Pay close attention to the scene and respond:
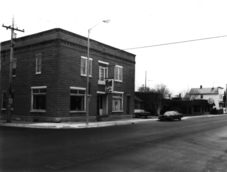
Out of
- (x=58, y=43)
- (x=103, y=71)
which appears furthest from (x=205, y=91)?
(x=58, y=43)

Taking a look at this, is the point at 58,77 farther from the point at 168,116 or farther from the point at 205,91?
the point at 205,91

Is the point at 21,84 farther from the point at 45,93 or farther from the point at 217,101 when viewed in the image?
the point at 217,101

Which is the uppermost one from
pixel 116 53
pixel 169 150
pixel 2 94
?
pixel 116 53

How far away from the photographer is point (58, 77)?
24.2 metres

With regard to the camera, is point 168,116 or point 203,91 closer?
point 168,116

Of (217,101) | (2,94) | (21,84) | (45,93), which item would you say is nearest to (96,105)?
(45,93)

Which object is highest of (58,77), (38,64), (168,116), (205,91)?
(205,91)

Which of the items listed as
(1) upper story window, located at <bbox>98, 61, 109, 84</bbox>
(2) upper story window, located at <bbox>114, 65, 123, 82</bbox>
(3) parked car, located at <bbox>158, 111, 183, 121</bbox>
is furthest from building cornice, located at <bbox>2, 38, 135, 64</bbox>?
(3) parked car, located at <bbox>158, 111, 183, 121</bbox>

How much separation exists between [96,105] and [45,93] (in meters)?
6.13

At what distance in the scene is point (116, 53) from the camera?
106 ft

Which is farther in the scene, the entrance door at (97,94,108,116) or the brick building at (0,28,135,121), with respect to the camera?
the entrance door at (97,94,108,116)

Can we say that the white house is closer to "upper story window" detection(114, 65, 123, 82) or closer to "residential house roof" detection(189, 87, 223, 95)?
"residential house roof" detection(189, 87, 223, 95)

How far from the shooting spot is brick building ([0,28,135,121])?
965 inches

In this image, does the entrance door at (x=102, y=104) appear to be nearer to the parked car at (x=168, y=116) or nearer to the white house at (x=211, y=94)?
the parked car at (x=168, y=116)
